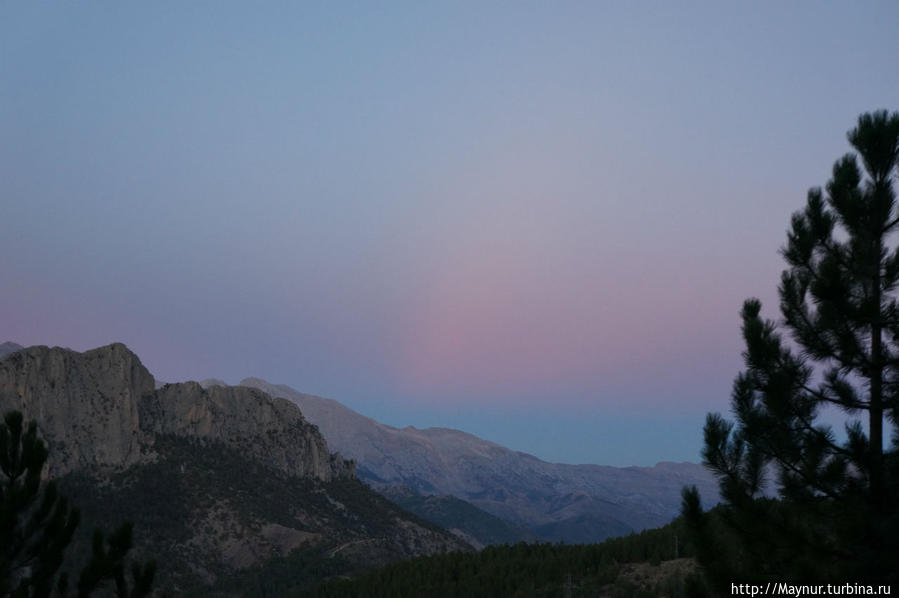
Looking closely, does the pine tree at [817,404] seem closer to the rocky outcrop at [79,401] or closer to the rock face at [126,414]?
the rock face at [126,414]

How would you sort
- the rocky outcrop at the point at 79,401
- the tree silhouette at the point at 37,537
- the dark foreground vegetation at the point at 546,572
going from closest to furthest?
the tree silhouette at the point at 37,537
the dark foreground vegetation at the point at 546,572
the rocky outcrop at the point at 79,401

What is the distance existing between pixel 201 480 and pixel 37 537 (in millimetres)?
100597

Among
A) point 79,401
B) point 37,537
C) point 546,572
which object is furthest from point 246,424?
point 37,537

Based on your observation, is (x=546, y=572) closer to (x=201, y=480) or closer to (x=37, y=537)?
(x=37, y=537)

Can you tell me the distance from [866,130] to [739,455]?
635 cm

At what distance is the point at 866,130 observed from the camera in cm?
1264

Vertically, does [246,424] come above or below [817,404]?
above

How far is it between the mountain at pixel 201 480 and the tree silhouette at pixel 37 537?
69.1m

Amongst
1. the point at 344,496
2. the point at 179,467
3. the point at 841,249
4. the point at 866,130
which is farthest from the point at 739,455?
the point at 344,496

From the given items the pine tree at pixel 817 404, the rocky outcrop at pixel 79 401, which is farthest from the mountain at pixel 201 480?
the pine tree at pixel 817 404

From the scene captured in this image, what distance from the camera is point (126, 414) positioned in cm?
11656

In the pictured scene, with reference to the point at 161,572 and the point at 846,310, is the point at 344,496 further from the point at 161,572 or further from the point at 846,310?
the point at 846,310

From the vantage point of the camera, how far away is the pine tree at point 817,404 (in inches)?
469

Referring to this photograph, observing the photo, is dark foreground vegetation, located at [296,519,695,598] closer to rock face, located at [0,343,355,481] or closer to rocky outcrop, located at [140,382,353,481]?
rock face, located at [0,343,355,481]
